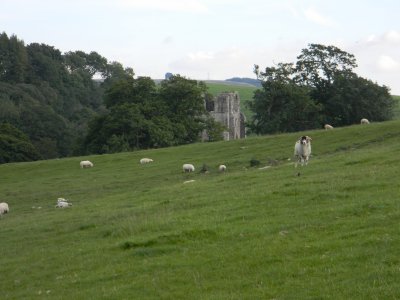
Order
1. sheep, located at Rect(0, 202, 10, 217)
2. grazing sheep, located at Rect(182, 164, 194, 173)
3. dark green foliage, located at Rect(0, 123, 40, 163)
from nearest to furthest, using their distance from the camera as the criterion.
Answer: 1. sheep, located at Rect(0, 202, 10, 217)
2. grazing sheep, located at Rect(182, 164, 194, 173)
3. dark green foliage, located at Rect(0, 123, 40, 163)

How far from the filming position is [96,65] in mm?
153250

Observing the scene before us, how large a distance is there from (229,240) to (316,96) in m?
60.8

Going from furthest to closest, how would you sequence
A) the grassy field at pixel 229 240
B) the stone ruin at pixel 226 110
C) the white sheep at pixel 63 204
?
the stone ruin at pixel 226 110 → the white sheep at pixel 63 204 → the grassy field at pixel 229 240

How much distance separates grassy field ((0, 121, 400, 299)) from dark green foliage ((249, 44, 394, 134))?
133 ft

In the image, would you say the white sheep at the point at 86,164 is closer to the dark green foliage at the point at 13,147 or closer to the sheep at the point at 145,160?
the sheep at the point at 145,160

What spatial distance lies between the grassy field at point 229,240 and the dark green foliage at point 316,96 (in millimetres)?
40453

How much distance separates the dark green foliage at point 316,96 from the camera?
2741 inches

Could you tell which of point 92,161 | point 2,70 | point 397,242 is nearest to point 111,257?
point 397,242

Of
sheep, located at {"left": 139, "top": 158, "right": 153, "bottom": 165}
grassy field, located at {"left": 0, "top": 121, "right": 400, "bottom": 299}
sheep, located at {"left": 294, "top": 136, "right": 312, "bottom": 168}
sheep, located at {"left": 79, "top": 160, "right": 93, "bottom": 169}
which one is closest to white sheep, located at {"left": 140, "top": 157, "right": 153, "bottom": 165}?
sheep, located at {"left": 139, "top": 158, "right": 153, "bottom": 165}

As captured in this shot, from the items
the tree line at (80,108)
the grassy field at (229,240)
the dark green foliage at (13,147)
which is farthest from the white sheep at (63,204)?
the dark green foliage at (13,147)

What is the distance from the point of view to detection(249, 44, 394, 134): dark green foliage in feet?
228

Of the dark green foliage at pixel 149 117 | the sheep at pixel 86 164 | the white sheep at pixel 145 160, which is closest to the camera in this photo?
the white sheep at pixel 145 160

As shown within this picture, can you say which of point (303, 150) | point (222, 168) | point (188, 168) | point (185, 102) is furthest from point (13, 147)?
point (303, 150)

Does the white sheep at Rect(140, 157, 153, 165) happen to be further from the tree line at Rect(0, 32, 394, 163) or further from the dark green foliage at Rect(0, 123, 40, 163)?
the dark green foliage at Rect(0, 123, 40, 163)
